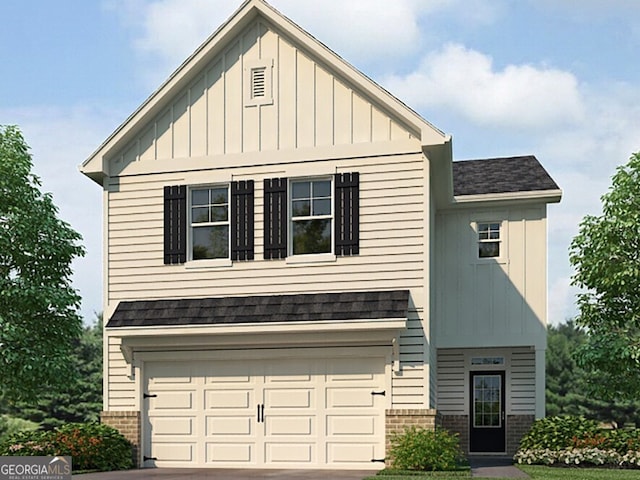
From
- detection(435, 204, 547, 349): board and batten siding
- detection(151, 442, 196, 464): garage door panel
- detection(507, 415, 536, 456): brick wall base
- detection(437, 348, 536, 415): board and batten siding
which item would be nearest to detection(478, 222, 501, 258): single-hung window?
detection(435, 204, 547, 349): board and batten siding

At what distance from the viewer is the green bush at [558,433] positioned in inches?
752

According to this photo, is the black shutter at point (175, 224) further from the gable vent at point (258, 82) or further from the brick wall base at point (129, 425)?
the brick wall base at point (129, 425)

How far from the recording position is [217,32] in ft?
60.8

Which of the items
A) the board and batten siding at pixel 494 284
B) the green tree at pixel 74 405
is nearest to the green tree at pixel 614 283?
the board and batten siding at pixel 494 284

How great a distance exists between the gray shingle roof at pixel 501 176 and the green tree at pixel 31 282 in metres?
10.2

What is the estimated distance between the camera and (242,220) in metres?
18.3

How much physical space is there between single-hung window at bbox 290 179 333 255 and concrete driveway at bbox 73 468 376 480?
437 cm

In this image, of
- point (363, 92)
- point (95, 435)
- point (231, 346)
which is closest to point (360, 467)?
point (231, 346)

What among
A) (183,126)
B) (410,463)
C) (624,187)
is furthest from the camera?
(624,187)

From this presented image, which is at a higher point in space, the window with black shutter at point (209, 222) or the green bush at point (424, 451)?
the window with black shutter at point (209, 222)

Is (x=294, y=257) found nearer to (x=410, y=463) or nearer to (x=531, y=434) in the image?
(x=410, y=463)

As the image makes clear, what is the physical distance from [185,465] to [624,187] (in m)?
12.1

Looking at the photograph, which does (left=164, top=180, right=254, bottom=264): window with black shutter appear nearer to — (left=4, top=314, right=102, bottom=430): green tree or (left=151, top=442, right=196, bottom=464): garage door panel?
(left=151, top=442, right=196, bottom=464): garage door panel

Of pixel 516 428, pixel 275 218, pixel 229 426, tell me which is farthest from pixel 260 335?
pixel 516 428
